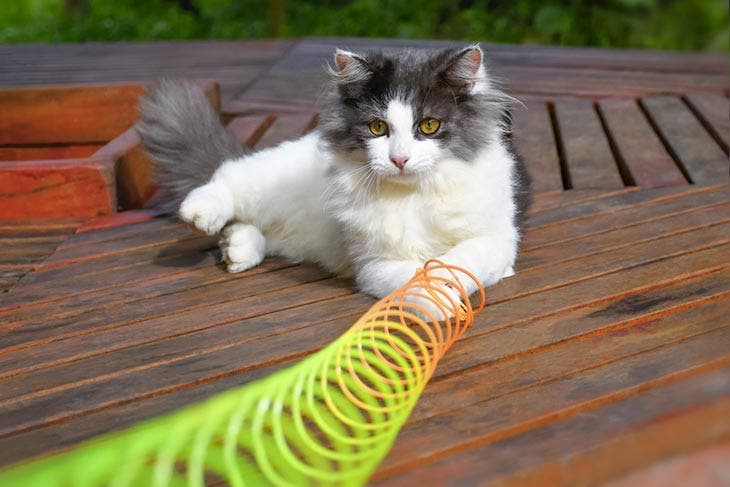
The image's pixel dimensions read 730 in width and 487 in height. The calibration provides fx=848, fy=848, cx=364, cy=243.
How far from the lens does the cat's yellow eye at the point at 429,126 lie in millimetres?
2023

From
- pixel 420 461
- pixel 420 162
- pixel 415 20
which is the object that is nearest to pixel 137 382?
pixel 420 461

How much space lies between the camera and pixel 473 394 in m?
1.62

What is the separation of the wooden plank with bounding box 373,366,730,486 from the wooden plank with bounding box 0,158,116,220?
174 cm

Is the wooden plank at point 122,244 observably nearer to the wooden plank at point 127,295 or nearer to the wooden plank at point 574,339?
the wooden plank at point 127,295

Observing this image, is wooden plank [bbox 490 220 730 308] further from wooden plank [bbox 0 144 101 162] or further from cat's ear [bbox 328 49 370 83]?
wooden plank [bbox 0 144 101 162]

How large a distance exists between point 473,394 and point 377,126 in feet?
2.37

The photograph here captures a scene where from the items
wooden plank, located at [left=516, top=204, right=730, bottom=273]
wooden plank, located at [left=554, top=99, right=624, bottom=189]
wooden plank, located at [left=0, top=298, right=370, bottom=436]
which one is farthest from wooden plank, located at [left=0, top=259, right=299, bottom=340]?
wooden plank, located at [left=554, top=99, right=624, bottom=189]

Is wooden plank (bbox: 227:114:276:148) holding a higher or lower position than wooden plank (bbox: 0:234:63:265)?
lower

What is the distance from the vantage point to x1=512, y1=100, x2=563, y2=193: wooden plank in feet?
9.77

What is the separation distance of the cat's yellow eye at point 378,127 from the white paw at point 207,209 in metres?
0.56

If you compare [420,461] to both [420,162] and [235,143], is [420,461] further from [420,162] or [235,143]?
[235,143]

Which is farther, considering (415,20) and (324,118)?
(415,20)

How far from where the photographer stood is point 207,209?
7.61 ft

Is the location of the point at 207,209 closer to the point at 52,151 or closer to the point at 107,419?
the point at 107,419
